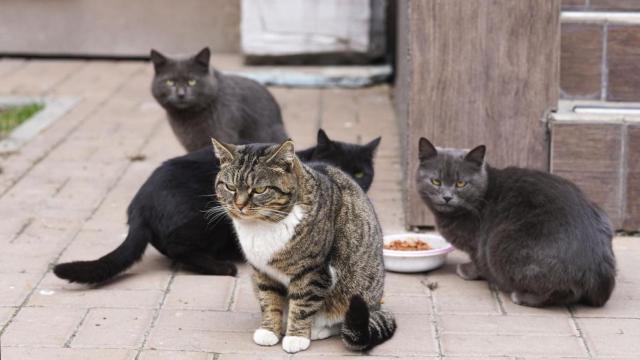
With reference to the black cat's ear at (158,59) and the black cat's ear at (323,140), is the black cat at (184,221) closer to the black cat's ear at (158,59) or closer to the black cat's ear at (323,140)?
the black cat's ear at (323,140)

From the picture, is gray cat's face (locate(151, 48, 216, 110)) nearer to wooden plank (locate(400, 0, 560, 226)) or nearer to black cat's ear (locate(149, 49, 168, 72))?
black cat's ear (locate(149, 49, 168, 72))

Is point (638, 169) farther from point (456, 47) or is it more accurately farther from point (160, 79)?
point (160, 79)

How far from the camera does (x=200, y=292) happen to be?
5.00 meters

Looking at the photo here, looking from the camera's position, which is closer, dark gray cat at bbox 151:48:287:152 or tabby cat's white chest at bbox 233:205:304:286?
tabby cat's white chest at bbox 233:205:304:286

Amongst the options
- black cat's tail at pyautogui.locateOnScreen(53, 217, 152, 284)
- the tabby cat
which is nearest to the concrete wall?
black cat's tail at pyautogui.locateOnScreen(53, 217, 152, 284)

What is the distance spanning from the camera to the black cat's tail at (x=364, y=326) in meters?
4.12

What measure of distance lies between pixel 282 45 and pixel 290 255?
5306 millimetres

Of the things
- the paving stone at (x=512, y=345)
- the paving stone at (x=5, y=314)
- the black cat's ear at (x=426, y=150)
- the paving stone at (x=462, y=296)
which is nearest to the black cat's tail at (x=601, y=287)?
the paving stone at (x=512, y=345)

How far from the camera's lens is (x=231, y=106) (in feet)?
21.7

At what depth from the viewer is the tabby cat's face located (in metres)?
4.09

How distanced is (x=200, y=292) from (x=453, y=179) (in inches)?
50.2

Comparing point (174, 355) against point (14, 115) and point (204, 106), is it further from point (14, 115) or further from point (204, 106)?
point (14, 115)

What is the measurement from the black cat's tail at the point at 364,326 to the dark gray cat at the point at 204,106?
7.67ft

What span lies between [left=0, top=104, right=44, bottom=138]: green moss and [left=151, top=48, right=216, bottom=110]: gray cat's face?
177 centimetres
